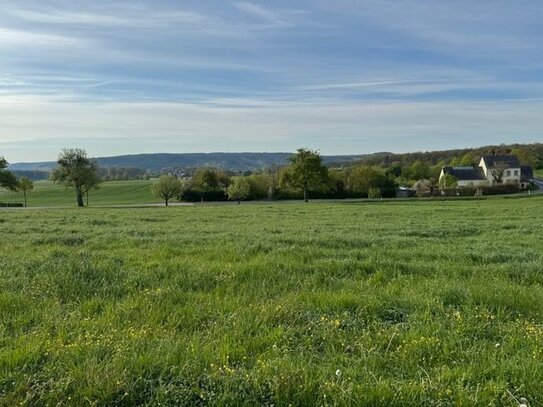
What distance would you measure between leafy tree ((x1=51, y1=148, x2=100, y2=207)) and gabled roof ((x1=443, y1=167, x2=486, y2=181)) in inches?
3637

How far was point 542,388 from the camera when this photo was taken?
3.76 metres

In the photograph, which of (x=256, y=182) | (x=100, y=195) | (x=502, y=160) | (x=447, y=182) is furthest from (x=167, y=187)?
(x=502, y=160)

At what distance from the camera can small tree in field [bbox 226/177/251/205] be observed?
8306 cm

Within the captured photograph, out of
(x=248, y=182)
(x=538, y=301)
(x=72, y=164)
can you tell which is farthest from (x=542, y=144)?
(x=538, y=301)

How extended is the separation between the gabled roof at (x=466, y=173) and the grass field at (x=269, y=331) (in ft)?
400

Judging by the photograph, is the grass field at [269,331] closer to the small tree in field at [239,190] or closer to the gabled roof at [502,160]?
the small tree in field at [239,190]

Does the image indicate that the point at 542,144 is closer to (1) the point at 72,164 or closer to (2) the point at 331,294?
(1) the point at 72,164

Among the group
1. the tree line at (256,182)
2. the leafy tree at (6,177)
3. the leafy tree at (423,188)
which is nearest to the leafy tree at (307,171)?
the tree line at (256,182)

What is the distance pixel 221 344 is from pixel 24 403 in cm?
186

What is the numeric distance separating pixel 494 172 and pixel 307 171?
245 feet

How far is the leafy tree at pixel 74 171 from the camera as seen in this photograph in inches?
2665

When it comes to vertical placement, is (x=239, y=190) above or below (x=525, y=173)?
below

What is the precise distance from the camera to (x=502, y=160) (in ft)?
407

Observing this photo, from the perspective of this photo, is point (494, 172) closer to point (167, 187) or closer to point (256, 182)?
point (256, 182)
